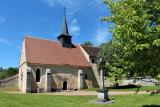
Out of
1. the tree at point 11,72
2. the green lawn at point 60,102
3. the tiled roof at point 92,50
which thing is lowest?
the green lawn at point 60,102

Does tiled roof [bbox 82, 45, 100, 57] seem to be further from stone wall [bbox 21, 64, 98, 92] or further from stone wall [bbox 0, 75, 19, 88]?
stone wall [bbox 0, 75, 19, 88]

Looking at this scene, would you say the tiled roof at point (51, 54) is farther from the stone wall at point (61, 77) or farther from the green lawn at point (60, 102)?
the green lawn at point (60, 102)

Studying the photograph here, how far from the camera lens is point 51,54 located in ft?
174

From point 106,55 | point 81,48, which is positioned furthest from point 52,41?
point 106,55

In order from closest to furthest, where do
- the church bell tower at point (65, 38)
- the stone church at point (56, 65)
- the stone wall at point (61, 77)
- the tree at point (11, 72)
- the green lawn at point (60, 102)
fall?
the green lawn at point (60, 102)
the stone church at point (56, 65)
the stone wall at point (61, 77)
the church bell tower at point (65, 38)
the tree at point (11, 72)

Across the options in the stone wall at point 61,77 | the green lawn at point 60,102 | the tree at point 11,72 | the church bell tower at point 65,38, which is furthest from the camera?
the tree at point 11,72

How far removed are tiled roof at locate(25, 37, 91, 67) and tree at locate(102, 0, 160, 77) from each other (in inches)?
1440

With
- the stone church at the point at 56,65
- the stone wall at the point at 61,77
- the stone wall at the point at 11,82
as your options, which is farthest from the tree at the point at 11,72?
the stone wall at the point at 61,77

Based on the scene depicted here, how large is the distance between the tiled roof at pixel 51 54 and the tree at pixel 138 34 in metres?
36.6

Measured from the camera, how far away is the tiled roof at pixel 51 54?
50.6m

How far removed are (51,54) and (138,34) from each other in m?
41.6

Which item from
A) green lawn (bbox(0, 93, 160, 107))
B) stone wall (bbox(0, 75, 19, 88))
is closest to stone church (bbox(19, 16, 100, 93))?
stone wall (bbox(0, 75, 19, 88))

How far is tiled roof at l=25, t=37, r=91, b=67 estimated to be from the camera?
50.6m

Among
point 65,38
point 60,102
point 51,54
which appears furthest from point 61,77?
point 60,102
